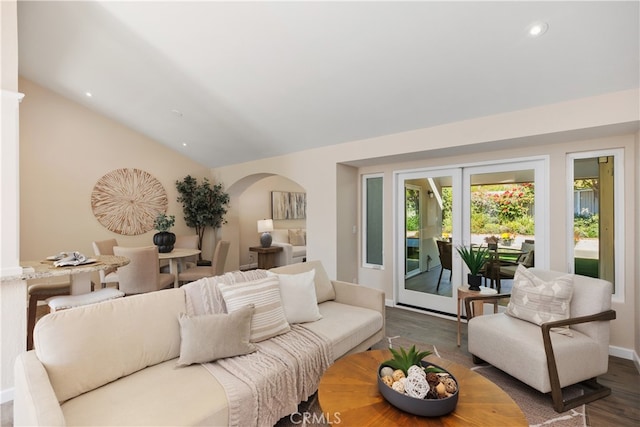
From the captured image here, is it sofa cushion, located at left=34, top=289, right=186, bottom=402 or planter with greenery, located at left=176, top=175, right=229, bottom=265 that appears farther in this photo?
planter with greenery, located at left=176, top=175, right=229, bottom=265

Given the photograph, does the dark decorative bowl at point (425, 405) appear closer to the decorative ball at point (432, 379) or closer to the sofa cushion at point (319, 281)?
the decorative ball at point (432, 379)

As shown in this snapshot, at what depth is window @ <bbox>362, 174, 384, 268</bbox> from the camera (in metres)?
4.53

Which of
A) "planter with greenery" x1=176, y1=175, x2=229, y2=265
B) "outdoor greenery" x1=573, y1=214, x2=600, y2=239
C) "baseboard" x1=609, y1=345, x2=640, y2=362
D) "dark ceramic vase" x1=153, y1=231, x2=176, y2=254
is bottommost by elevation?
"baseboard" x1=609, y1=345, x2=640, y2=362

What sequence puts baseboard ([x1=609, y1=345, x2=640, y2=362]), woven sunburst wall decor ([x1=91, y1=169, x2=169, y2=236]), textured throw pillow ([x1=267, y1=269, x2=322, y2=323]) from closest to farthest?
textured throw pillow ([x1=267, y1=269, x2=322, y2=323]) < baseboard ([x1=609, y1=345, x2=640, y2=362]) < woven sunburst wall decor ([x1=91, y1=169, x2=169, y2=236])

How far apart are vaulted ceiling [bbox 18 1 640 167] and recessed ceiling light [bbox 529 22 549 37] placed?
0.08ft

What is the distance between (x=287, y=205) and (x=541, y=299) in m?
6.50

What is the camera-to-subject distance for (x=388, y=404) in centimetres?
142

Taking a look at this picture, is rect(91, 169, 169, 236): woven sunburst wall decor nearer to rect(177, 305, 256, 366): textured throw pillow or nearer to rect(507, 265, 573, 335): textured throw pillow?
rect(177, 305, 256, 366): textured throw pillow

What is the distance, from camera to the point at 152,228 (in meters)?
5.55

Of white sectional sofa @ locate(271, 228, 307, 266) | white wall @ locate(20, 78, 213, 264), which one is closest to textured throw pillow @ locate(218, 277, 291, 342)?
white wall @ locate(20, 78, 213, 264)

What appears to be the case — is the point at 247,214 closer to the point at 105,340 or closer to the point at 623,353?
the point at 105,340

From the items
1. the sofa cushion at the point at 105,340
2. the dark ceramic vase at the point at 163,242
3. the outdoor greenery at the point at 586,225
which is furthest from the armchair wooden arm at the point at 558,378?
the dark ceramic vase at the point at 163,242

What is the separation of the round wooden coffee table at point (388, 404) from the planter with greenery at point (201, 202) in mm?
4896

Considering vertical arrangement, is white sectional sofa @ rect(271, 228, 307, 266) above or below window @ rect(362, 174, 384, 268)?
below
